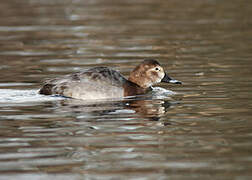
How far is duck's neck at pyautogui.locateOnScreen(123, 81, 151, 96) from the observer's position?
10867 mm

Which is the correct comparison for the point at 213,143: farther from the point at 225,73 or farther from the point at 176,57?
the point at 176,57

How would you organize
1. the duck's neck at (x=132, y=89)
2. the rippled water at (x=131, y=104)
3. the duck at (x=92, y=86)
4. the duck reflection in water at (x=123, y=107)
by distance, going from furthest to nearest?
the duck's neck at (x=132, y=89) < the duck at (x=92, y=86) < the duck reflection in water at (x=123, y=107) < the rippled water at (x=131, y=104)

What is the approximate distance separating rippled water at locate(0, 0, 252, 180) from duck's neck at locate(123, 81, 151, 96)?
319 mm

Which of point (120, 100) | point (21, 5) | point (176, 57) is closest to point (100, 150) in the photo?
point (120, 100)

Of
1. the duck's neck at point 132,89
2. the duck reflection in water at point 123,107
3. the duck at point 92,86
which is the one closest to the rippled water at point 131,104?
the duck reflection in water at point 123,107

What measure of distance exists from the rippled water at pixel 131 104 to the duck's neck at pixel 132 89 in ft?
1.05

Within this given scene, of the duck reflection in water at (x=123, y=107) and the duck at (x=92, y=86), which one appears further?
the duck at (x=92, y=86)

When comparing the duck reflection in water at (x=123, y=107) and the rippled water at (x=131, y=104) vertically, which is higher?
the rippled water at (x=131, y=104)

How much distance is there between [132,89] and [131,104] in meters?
0.83

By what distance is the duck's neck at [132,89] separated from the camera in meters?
10.9

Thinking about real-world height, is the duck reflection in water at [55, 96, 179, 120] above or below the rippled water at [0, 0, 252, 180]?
below

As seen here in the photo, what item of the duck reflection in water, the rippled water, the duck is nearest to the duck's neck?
the duck

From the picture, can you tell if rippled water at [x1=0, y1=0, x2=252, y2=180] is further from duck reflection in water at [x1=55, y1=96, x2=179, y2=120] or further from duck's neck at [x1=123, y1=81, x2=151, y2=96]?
duck's neck at [x1=123, y1=81, x2=151, y2=96]

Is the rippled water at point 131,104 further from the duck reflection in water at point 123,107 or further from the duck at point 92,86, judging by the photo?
the duck at point 92,86
